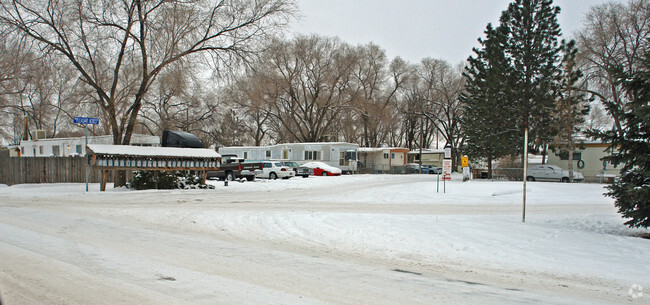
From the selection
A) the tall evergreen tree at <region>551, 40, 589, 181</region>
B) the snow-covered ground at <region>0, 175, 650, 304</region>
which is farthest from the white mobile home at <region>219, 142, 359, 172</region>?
the snow-covered ground at <region>0, 175, 650, 304</region>

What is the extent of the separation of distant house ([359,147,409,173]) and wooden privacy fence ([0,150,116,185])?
3167 cm

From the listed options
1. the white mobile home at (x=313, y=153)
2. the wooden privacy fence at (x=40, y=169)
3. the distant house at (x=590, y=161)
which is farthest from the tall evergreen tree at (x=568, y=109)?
the wooden privacy fence at (x=40, y=169)

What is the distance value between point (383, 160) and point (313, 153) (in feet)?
41.2

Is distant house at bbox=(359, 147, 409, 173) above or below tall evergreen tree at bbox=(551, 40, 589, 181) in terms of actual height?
below

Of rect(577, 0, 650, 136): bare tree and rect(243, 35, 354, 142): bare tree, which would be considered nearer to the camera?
rect(577, 0, 650, 136): bare tree

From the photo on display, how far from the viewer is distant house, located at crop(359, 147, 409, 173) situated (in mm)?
50781

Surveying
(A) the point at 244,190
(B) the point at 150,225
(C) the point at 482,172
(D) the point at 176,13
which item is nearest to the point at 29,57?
(D) the point at 176,13

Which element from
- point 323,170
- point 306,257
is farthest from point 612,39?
point 306,257

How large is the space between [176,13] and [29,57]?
7.44 meters

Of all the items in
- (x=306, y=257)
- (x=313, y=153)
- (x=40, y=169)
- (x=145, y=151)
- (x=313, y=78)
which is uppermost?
(x=313, y=78)

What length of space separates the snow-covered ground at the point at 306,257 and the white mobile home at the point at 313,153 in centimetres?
2880

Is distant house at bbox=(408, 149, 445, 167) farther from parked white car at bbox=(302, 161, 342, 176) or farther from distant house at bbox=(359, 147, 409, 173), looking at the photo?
parked white car at bbox=(302, 161, 342, 176)

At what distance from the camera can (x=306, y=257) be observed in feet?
22.7

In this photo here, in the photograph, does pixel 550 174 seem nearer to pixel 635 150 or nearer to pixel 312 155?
pixel 312 155
